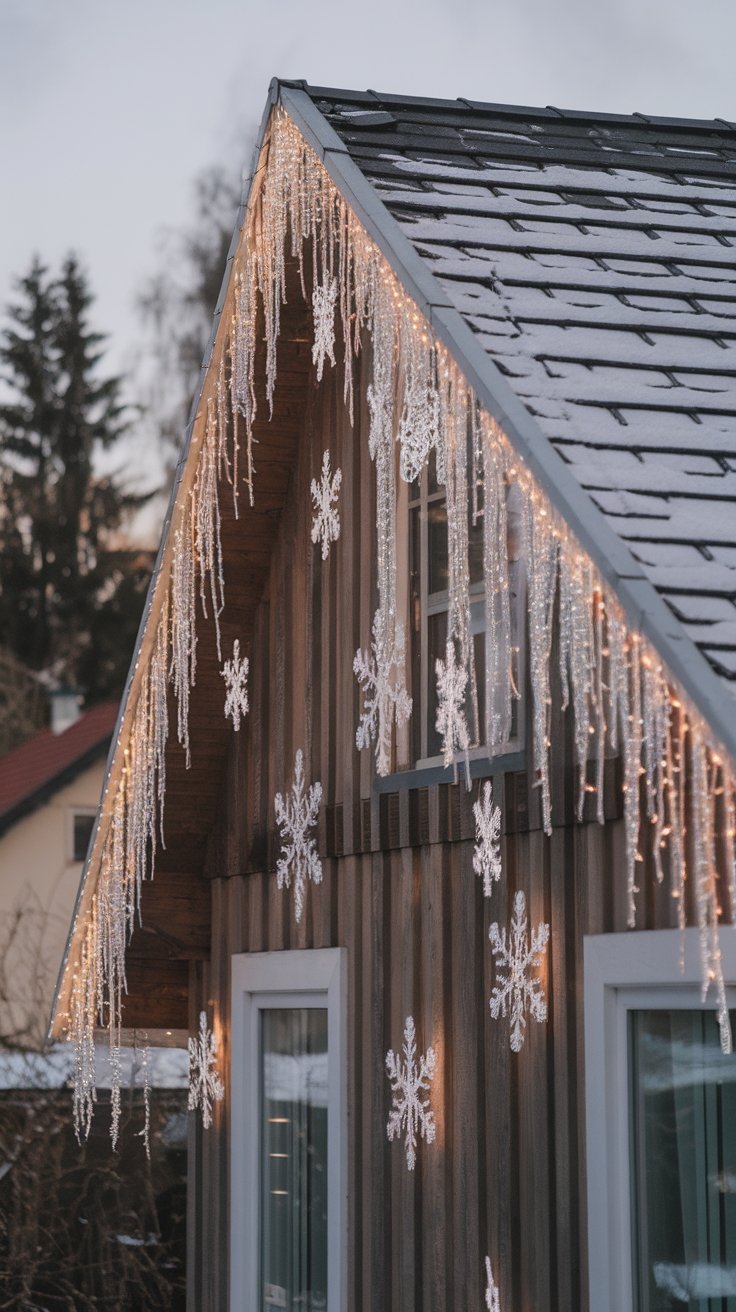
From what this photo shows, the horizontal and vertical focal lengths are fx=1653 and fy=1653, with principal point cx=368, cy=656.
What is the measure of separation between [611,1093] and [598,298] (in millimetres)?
1883

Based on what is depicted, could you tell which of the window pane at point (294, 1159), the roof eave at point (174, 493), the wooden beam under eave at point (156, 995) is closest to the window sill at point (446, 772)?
the window pane at point (294, 1159)

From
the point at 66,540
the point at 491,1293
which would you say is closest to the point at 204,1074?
the point at 491,1293

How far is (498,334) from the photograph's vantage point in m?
3.52

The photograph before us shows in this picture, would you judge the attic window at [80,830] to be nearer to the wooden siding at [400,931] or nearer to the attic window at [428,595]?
the wooden siding at [400,931]

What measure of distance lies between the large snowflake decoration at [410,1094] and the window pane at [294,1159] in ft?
2.07

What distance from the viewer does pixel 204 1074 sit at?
6.89 metres

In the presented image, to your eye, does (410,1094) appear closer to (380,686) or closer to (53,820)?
(380,686)

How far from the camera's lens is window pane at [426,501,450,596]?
17.4 ft

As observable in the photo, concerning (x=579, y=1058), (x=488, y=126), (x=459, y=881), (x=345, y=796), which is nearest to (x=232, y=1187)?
(x=345, y=796)

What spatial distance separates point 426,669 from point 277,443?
1457mm

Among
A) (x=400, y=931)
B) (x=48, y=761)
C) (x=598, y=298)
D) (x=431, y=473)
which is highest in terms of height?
(x=48, y=761)

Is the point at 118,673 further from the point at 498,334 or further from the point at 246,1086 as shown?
the point at 498,334

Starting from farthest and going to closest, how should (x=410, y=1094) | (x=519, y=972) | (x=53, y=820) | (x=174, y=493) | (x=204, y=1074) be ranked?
1. (x=53, y=820)
2. (x=204, y=1074)
3. (x=174, y=493)
4. (x=410, y=1094)
5. (x=519, y=972)

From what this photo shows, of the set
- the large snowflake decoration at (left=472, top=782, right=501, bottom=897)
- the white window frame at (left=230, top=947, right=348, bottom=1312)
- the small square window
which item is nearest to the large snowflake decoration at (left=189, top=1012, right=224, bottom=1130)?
the white window frame at (left=230, top=947, right=348, bottom=1312)
